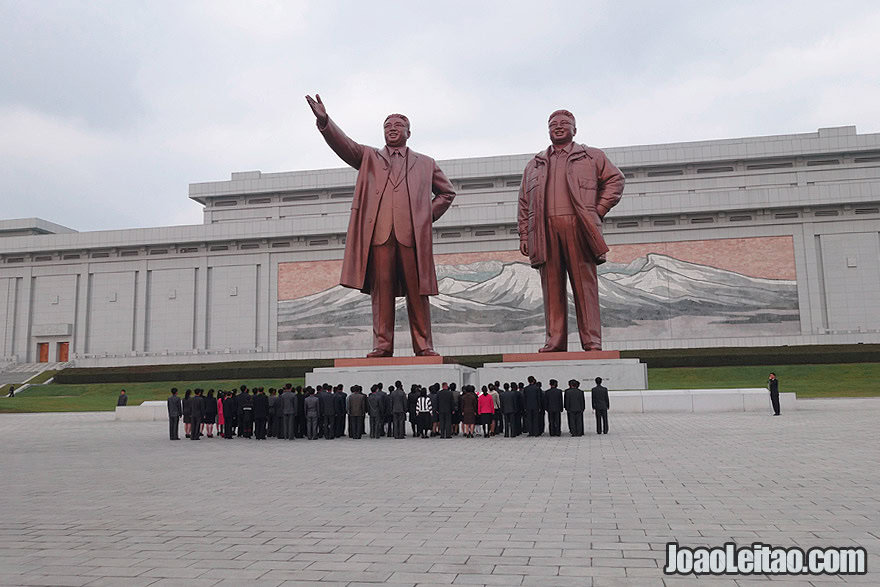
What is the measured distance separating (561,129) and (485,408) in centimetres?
594

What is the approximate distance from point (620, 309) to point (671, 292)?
2.37 m

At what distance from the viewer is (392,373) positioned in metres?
12.3

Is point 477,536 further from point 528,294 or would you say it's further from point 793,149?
point 793,149

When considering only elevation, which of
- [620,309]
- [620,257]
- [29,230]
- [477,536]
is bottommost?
[477,536]

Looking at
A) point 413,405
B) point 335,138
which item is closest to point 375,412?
point 413,405

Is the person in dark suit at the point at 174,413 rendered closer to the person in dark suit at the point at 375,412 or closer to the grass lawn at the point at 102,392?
the person in dark suit at the point at 375,412

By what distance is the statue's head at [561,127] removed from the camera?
535 inches

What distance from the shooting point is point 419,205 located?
12.8 meters

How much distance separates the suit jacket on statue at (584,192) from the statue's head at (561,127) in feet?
0.68

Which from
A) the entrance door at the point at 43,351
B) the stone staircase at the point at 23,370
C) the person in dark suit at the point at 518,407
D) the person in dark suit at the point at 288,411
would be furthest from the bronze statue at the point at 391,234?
the entrance door at the point at 43,351

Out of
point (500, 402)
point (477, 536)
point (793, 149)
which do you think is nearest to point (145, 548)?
point (477, 536)

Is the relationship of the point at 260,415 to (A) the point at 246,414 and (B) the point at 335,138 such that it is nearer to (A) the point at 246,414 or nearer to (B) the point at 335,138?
(A) the point at 246,414

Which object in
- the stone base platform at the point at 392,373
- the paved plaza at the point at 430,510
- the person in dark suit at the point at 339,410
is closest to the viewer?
the paved plaza at the point at 430,510

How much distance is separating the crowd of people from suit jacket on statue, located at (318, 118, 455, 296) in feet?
7.57
